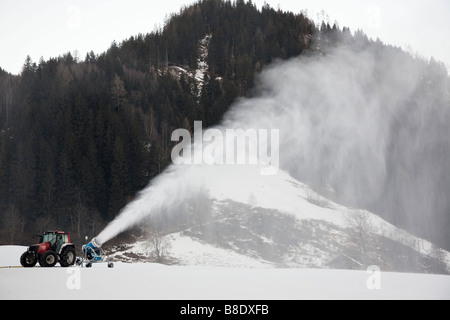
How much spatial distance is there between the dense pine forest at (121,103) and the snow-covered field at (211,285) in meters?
50.8

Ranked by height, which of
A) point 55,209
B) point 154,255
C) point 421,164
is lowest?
point 154,255

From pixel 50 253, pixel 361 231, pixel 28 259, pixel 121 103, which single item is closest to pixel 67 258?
pixel 50 253

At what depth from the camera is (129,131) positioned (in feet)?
295

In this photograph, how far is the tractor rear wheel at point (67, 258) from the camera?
904 inches

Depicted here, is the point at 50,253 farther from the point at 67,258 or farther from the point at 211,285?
the point at 211,285

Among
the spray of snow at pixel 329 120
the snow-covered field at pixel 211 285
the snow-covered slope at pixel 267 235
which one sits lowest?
the snow-covered slope at pixel 267 235

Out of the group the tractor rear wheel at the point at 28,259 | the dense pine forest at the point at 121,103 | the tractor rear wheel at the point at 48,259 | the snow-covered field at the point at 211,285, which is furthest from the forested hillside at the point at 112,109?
the snow-covered field at the point at 211,285

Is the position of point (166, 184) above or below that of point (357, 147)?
below

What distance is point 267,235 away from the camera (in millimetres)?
64500

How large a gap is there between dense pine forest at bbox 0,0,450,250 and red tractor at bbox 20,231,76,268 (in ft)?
143

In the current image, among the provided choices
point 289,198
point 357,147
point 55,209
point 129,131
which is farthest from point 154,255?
point 357,147

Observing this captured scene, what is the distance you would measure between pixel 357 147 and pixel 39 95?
80146mm

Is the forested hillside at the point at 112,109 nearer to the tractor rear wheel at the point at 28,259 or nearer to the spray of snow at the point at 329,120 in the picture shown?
the spray of snow at the point at 329,120

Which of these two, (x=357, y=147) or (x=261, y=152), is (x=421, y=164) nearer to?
(x=357, y=147)
